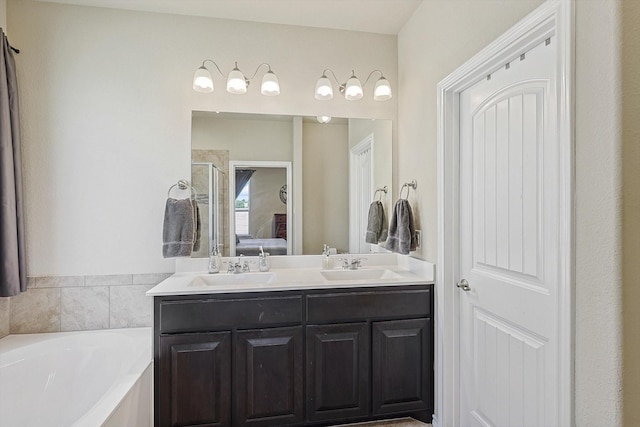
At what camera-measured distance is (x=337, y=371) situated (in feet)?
6.43

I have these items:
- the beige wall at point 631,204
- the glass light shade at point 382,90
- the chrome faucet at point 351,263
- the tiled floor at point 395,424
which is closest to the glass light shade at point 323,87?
the glass light shade at point 382,90

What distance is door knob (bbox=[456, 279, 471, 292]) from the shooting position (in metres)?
1.88

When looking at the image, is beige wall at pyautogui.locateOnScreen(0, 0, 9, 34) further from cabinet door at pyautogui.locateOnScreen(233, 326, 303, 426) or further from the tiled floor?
the tiled floor

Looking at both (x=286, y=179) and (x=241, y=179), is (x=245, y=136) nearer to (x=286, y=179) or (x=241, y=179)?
(x=241, y=179)

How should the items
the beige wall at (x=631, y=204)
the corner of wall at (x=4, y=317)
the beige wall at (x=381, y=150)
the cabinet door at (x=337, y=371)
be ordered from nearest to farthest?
the beige wall at (x=631, y=204)
the cabinet door at (x=337, y=371)
the corner of wall at (x=4, y=317)
the beige wall at (x=381, y=150)

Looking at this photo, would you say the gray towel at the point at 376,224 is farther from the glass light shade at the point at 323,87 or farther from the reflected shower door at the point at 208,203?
the reflected shower door at the point at 208,203

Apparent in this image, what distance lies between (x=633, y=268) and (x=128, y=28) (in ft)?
9.61

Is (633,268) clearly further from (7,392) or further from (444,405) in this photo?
(7,392)

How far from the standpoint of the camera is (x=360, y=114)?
2584mm

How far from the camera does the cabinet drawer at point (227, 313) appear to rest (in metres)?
1.81

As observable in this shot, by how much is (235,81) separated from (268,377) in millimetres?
1886

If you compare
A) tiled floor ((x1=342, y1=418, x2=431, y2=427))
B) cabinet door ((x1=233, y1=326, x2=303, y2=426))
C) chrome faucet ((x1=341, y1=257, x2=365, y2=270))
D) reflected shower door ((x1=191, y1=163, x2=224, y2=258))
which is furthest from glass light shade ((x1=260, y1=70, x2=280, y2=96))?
tiled floor ((x1=342, y1=418, x2=431, y2=427))

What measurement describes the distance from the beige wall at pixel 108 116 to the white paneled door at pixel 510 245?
157 centimetres

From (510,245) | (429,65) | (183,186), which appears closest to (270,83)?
(183,186)
